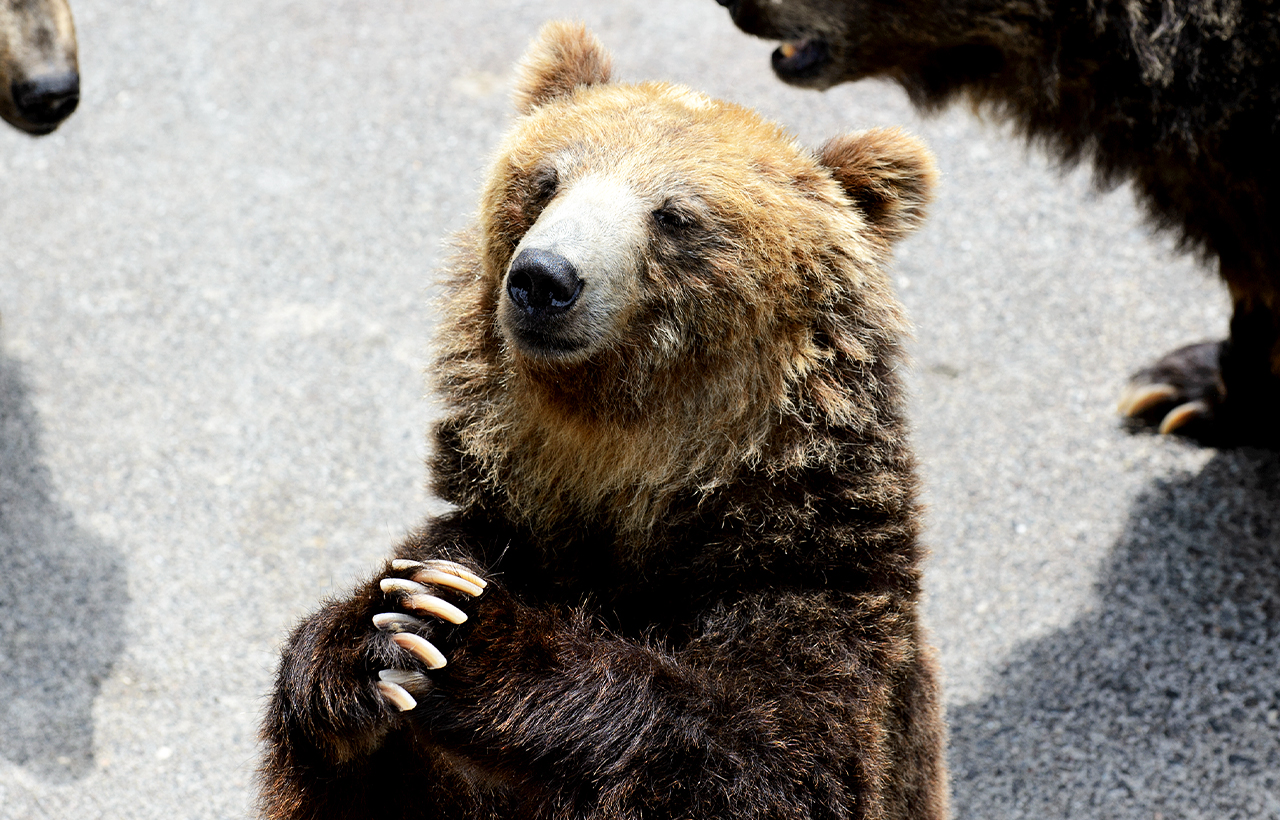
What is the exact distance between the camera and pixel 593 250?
290 cm

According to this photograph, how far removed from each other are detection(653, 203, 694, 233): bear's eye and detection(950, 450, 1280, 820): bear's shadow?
2595 millimetres

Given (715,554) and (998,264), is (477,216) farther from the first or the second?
(998,264)

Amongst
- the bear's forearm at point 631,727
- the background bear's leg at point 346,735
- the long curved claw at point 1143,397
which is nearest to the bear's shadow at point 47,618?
the background bear's leg at point 346,735

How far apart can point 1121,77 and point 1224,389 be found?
1742 mm

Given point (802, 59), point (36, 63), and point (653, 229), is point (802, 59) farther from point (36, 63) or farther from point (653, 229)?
point (36, 63)

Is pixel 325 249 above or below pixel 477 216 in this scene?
below

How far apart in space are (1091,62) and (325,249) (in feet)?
13.0

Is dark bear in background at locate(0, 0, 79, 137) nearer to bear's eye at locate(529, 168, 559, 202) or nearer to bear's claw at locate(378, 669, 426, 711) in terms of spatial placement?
bear's eye at locate(529, 168, 559, 202)

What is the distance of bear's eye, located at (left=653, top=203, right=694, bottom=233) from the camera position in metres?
3.02

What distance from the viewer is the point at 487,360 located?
3375 mm

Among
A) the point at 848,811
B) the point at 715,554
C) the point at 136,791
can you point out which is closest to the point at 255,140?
the point at 136,791

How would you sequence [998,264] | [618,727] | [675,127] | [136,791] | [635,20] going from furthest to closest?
[635,20] → [998,264] → [136,791] → [675,127] → [618,727]

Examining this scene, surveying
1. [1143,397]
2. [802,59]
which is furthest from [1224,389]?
[802,59]

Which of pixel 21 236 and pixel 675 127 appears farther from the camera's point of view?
pixel 21 236
